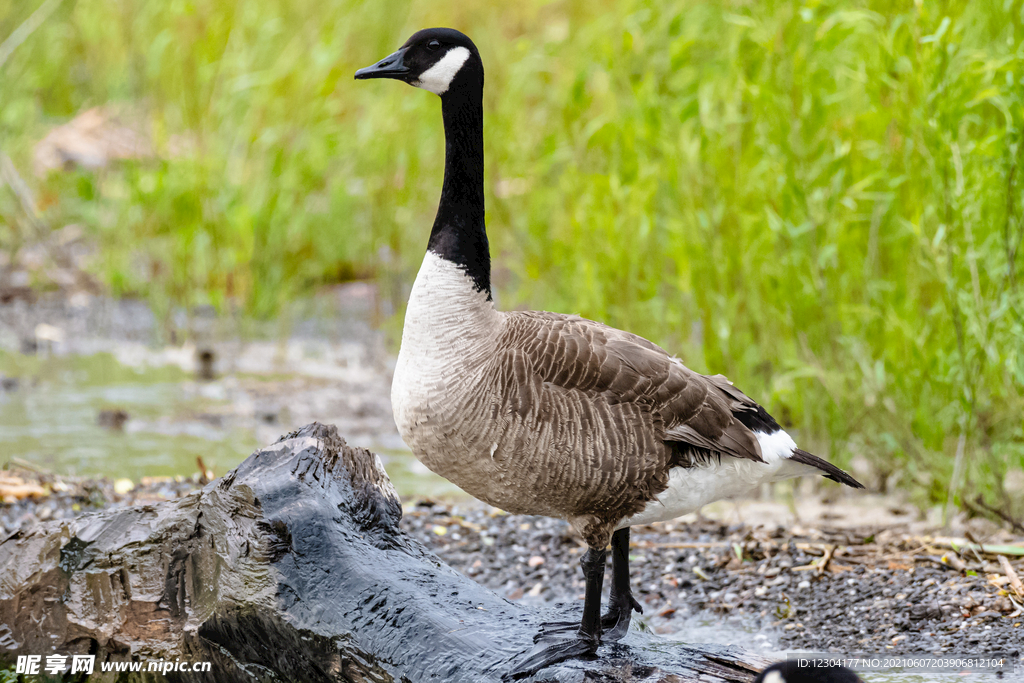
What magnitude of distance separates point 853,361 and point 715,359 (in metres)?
0.78

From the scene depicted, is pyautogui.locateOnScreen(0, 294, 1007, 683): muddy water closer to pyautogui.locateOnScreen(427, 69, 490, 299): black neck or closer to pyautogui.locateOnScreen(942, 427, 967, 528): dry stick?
pyautogui.locateOnScreen(942, 427, 967, 528): dry stick

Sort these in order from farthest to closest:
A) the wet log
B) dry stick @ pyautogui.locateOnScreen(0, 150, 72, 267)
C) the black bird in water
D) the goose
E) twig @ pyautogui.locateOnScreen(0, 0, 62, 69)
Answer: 1. dry stick @ pyautogui.locateOnScreen(0, 150, 72, 267)
2. twig @ pyautogui.locateOnScreen(0, 0, 62, 69)
3. the goose
4. the wet log
5. the black bird in water

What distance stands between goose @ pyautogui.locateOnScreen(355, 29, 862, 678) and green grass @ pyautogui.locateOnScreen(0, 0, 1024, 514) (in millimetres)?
1570

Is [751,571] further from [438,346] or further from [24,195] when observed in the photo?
[24,195]

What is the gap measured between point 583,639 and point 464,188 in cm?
178

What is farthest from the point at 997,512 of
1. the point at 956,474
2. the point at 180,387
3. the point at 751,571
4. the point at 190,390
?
the point at 180,387

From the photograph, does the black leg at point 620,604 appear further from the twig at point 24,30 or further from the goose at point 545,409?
the twig at point 24,30

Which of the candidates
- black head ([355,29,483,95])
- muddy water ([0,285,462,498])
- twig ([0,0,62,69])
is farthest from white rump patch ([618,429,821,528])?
twig ([0,0,62,69])

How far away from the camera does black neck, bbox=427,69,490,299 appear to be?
12.1 ft

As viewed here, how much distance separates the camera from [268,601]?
3225mm

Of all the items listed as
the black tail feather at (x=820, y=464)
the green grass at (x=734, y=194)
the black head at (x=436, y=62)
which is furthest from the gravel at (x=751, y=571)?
the black head at (x=436, y=62)

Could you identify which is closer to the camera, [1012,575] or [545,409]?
[545,409]

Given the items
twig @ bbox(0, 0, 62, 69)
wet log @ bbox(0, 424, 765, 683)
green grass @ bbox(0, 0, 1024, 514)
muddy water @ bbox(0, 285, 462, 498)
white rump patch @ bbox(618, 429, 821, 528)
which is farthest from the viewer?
twig @ bbox(0, 0, 62, 69)

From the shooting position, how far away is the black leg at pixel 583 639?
10.7 ft
